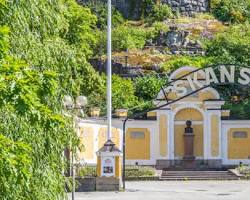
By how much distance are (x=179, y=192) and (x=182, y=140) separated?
1299cm

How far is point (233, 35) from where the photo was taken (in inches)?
2393

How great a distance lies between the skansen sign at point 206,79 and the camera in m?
34.1

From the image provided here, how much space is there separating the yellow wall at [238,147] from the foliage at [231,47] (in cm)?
1648

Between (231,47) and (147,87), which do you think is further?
(231,47)

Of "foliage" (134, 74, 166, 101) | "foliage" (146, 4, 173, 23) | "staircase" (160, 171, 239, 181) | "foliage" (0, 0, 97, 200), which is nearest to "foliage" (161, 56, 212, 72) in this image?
"foliage" (134, 74, 166, 101)

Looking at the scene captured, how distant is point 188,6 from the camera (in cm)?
7188

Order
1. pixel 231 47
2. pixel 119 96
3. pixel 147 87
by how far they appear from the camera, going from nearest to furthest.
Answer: pixel 119 96 → pixel 147 87 → pixel 231 47

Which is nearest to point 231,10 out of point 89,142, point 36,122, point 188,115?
point 188,115

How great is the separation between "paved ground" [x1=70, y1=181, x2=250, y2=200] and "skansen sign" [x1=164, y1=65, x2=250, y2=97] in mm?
5222

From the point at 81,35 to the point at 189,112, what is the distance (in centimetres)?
644

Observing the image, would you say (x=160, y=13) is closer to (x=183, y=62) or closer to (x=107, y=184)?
(x=183, y=62)

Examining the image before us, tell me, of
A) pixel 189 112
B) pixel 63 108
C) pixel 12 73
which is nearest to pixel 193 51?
pixel 189 112

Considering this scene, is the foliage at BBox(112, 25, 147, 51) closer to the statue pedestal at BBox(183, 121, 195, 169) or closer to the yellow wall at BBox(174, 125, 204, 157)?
the yellow wall at BBox(174, 125, 204, 157)

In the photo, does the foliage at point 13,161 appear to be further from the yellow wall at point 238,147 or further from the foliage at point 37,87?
the yellow wall at point 238,147
